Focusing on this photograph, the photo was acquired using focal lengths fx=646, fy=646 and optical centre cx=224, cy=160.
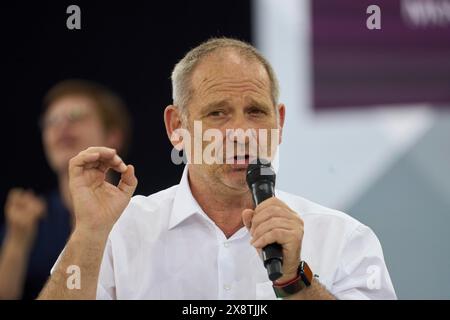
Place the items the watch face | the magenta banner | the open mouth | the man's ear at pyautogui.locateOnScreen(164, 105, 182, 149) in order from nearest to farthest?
the watch face, the open mouth, the man's ear at pyautogui.locateOnScreen(164, 105, 182, 149), the magenta banner

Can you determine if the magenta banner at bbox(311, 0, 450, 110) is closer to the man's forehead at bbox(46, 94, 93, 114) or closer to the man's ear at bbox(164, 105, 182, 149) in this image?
the man's ear at bbox(164, 105, 182, 149)

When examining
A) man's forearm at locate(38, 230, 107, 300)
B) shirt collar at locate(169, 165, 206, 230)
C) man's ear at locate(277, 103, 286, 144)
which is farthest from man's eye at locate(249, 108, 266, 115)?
man's forearm at locate(38, 230, 107, 300)

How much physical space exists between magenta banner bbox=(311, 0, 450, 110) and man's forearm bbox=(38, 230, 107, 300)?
2.84ft

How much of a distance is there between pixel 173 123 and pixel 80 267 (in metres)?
0.51

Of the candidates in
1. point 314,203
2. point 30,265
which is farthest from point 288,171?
point 30,265

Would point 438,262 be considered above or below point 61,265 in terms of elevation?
below

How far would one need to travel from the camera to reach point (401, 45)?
2047mm

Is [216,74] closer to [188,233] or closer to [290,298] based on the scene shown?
[188,233]

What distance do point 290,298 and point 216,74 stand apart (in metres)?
0.61

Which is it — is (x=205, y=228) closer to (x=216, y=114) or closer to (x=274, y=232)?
(x=216, y=114)

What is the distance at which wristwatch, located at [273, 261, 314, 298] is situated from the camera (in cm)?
140

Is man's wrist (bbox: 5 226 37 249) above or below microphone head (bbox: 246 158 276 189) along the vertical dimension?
below

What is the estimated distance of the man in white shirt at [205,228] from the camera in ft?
4.86

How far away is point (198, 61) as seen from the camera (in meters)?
1.73
